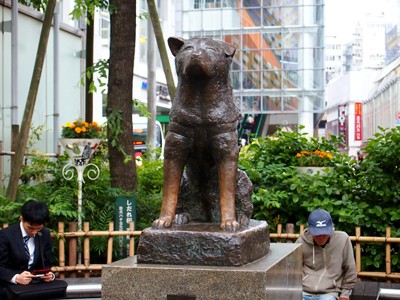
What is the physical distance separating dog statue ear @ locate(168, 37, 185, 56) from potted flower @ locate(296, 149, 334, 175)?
5.27 m

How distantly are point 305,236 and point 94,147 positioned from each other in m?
4.26

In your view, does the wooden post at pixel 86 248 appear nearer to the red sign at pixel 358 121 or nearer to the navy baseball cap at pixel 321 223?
the navy baseball cap at pixel 321 223

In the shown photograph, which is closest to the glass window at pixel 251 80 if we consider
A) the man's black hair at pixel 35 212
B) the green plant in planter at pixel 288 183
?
the green plant in planter at pixel 288 183

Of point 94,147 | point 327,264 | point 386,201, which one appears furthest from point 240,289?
point 94,147

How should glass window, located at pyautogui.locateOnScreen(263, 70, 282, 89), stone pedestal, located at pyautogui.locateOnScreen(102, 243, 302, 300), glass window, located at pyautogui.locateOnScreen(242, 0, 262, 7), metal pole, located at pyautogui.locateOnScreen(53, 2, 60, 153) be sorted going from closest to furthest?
1. stone pedestal, located at pyautogui.locateOnScreen(102, 243, 302, 300)
2. metal pole, located at pyautogui.locateOnScreen(53, 2, 60, 153)
3. glass window, located at pyautogui.locateOnScreen(263, 70, 282, 89)
4. glass window, located at pyautogui.locateOnScreen(242, 0, 262, 7)

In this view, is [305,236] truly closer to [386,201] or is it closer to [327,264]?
[327,264]

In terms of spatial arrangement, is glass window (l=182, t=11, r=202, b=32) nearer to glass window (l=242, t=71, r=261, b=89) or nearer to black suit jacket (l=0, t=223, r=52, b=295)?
glass window (l=242, t=71, r=261, b=89)

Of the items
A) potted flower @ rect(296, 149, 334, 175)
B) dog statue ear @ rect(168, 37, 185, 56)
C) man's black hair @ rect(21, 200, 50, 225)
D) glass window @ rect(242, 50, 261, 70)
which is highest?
glass window @ rect(242, 50, 261, 70)

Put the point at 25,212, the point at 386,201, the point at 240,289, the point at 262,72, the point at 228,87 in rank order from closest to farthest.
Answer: the point at 240,289, the point at 228,87, the point at 25,212, the point at 386,201, the point at 262,72

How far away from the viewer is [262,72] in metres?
38.3

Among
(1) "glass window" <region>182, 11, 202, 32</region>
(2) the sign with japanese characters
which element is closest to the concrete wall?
(2) the sign with japanese characters

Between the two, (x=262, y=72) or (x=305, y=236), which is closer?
(x=305, y=236)

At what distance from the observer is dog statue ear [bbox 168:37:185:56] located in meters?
5.29

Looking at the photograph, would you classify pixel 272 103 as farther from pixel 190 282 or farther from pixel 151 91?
pixel 190 282
